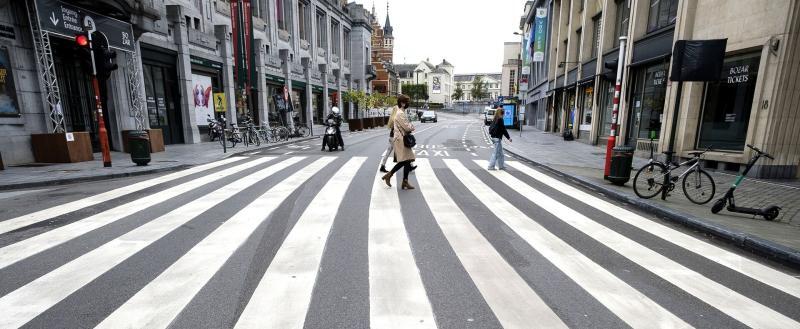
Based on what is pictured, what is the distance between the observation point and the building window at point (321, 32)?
3784cm

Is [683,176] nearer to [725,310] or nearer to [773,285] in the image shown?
[773,285]

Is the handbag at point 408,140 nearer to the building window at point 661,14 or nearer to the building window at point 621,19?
the building window at point 661,14

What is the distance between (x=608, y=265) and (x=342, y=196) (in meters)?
4.32

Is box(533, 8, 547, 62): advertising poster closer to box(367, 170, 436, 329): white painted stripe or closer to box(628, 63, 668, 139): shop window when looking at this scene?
box(628, 63, 668, 139): shop window

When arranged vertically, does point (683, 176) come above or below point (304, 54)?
below

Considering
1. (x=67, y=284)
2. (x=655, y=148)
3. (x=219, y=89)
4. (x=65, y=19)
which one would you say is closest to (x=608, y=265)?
(x=67, y=284)

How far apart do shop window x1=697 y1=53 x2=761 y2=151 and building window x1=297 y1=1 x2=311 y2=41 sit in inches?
1230

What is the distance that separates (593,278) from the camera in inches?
135

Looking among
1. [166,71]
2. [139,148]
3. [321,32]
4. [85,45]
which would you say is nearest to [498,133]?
[139,148]

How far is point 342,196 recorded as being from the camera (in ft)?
21.5

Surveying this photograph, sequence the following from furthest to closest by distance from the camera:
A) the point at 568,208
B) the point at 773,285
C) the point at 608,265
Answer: the point at 568,208, the point at 608,265, the point at 773,285

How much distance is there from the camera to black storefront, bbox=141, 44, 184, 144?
16078 mm

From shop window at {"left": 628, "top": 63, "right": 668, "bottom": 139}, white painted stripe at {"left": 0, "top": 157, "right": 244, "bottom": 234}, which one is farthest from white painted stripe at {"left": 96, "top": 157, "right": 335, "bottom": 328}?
shop window at {"left": 628, "top": 63, "right": 668, "bottom": 139}

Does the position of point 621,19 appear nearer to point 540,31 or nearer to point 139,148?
point 540,31
